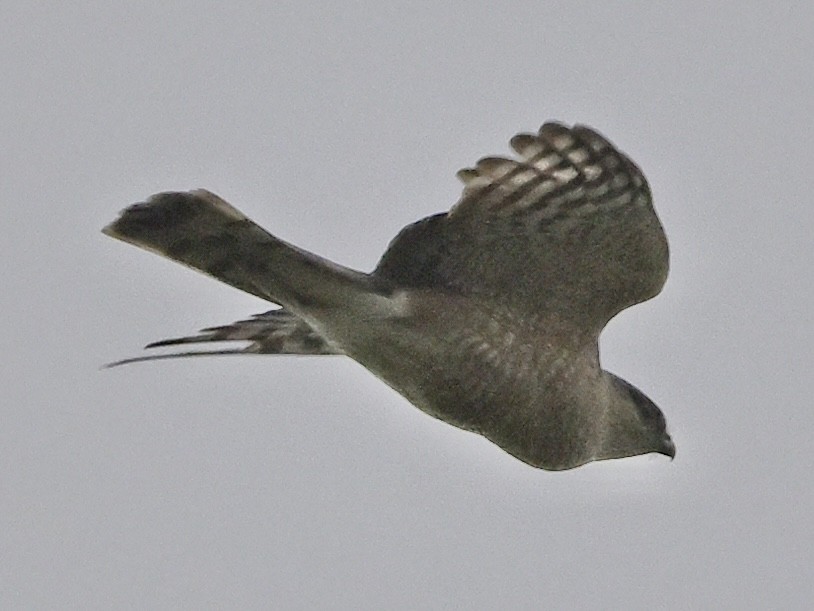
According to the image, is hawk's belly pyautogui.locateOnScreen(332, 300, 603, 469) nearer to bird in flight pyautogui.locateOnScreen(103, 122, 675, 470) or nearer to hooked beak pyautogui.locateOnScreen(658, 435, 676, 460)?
bird in flight pyautogui.locateOnScreen(103, 122, 675, 470)

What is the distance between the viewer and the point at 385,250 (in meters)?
7.30

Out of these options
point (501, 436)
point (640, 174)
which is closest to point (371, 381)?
point (501, 436)

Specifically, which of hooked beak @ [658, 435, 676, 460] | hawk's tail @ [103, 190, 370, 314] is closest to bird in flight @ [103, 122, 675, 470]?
hawk's tail @ [103, 190, 370, 314]

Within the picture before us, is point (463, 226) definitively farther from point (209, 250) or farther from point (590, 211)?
point (209, 250)

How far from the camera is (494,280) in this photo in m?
7.23

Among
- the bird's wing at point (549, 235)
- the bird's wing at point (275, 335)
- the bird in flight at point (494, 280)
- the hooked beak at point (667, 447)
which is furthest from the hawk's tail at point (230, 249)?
the hooked beak at point (667, 447)

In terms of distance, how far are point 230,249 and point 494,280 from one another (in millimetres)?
1069

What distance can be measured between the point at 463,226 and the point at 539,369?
70 centimetres

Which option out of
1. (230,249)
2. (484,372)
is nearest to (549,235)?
(484,372)

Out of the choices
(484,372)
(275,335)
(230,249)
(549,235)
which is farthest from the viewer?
(275,335)

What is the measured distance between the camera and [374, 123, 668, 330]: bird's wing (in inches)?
272

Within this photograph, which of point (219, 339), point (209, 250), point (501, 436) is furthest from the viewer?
point (219, 339)

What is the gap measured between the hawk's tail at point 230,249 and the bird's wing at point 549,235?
306 millimetres

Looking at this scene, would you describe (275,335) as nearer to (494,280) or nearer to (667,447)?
(494,280)
